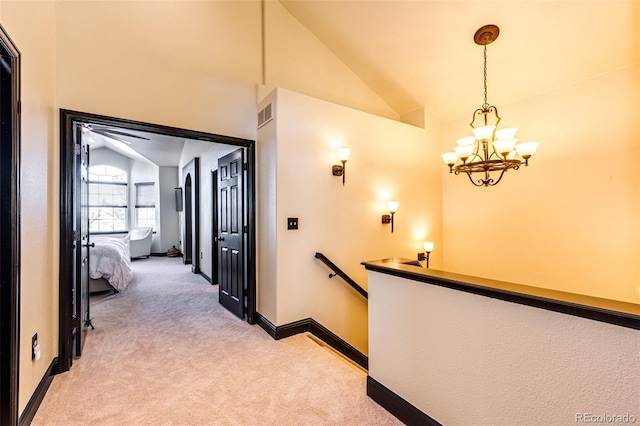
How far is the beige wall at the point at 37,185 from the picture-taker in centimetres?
177

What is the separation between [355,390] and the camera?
7.04 feet

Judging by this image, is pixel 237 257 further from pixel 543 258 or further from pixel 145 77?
pixel 543 258

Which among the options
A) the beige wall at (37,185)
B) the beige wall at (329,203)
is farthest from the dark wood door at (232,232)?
the beige wall at (37,185)

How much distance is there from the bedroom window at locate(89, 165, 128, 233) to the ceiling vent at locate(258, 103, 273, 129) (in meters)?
7.92

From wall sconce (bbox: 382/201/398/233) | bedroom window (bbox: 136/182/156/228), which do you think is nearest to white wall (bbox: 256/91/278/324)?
wall sconce (bbox: 382/201/398/233)

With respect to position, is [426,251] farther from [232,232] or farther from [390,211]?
[232,232]

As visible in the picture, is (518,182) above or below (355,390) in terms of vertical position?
above

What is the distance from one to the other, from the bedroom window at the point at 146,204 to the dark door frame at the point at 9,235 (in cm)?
843

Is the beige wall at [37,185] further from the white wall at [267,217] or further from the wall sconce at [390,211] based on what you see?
the wall sconce at [390,211]

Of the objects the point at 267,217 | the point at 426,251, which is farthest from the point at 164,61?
the point at 426,251

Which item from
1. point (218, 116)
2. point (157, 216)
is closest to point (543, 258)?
point (218, 116)

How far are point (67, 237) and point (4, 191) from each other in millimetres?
978

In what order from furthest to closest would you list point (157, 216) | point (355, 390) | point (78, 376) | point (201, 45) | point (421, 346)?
1. point (157, 216)
2. point (201, 45)
3. point (78, 376)
4. point (355, 390)
5. point (421, 346)

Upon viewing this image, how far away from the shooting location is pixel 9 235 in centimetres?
161
